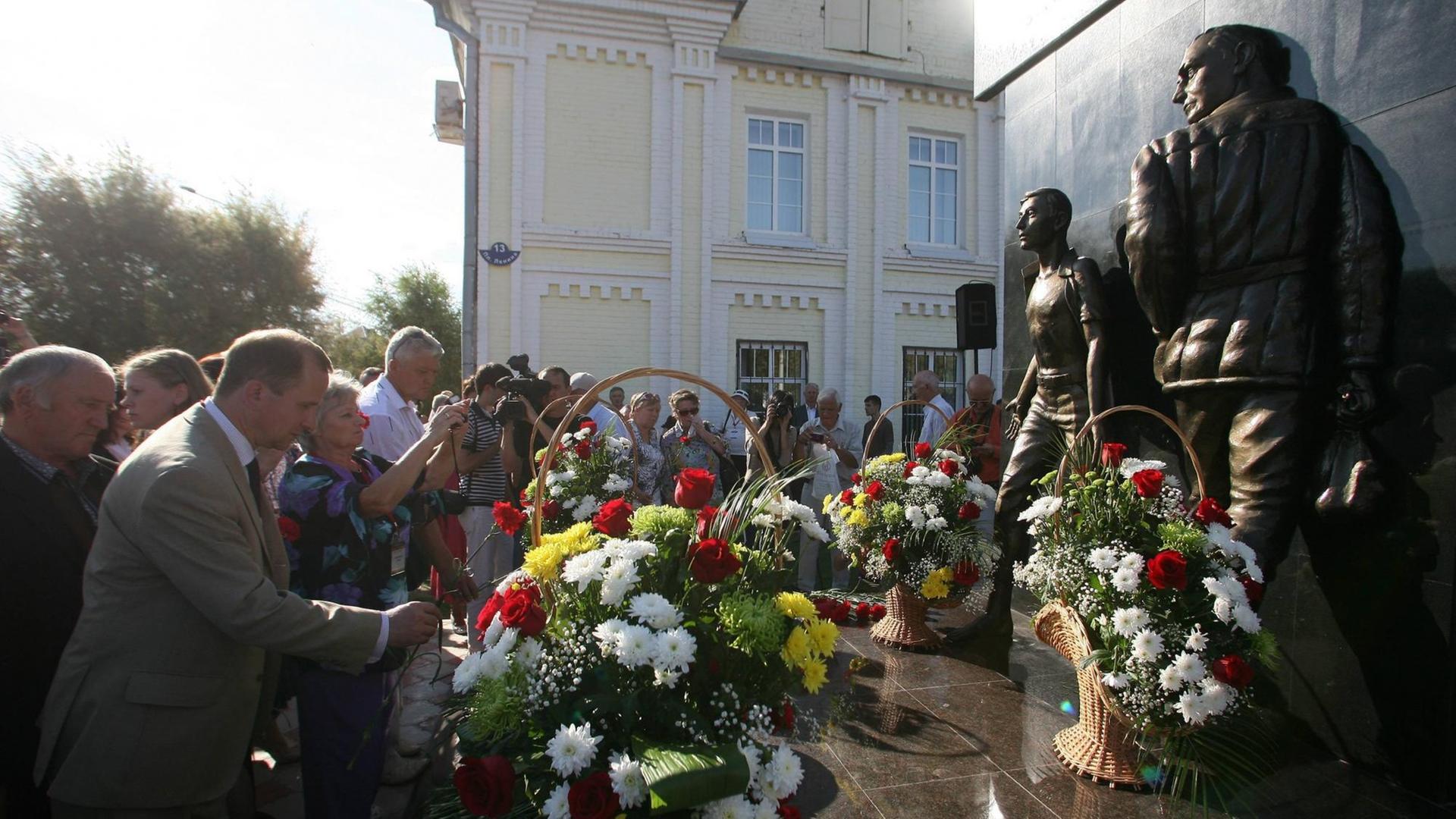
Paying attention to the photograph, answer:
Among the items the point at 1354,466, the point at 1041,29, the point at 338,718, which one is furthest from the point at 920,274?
the point at 338,718

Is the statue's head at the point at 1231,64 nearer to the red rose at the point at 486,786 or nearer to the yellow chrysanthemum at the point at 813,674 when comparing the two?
the yellow chrysanthemum at the point at 813,674

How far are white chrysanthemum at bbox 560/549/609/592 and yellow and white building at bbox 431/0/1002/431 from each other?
11.1 metres

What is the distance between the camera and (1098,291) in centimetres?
438

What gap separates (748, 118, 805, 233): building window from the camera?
14.5 m

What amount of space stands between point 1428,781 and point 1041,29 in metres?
4.86

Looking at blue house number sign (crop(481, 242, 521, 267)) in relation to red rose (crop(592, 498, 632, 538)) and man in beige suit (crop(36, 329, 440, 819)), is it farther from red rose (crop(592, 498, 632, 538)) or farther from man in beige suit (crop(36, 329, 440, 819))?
red rose (crop(592, 498, 632, 538))

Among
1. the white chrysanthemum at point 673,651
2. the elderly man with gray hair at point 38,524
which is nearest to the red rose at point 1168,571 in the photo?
the white chrysanthemum at point 673,651

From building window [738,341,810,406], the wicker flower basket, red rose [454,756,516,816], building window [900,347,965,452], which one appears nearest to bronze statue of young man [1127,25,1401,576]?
the wicker flower basket

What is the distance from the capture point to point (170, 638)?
2.12 metres

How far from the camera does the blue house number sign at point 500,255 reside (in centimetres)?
1287

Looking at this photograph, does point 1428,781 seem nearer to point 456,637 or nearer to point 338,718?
point 338,718

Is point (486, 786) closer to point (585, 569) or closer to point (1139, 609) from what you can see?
point (585, 569)

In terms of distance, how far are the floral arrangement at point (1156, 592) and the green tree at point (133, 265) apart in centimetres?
1967

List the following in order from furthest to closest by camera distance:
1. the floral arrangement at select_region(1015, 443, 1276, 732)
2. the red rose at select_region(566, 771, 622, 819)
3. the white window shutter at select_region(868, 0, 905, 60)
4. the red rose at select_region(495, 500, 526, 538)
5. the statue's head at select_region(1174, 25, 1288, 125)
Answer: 1. the white window shutter at select_region(868, 0, 905, 60)
2. the red rose at select_region(495, 500, 526, 538)
3. the statue's head at select_region(1174, 25, 1288, 125)
4. the floral arrangement at select_region(1015, 443, 1276, 732)
5. the red rose at select_region(566, 771, 622, 819)
